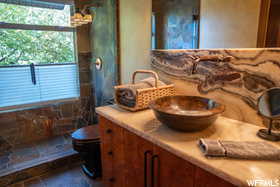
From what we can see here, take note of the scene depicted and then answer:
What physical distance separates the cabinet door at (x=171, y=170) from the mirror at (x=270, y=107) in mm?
463

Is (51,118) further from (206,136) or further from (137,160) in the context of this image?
(206,136)

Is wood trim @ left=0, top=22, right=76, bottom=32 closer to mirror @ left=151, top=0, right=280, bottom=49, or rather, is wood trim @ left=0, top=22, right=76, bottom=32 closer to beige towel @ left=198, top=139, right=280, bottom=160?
mirror @ left=151, top=0, right=280, bottom=49

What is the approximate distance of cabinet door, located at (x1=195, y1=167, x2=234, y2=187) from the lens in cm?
75

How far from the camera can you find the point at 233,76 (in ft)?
4.14

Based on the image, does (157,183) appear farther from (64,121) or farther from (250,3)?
(64,121)

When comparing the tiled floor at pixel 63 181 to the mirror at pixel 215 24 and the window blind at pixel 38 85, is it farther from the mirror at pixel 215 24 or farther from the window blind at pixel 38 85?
the mirror at pixel 215 24

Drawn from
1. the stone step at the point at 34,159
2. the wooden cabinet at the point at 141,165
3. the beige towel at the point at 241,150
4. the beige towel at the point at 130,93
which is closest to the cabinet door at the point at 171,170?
the wooden cabinet at the point at 141,165

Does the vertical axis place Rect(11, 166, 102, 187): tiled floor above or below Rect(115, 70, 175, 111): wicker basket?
below

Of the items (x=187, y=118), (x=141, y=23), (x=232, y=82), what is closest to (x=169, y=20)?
(x=141, y=23)

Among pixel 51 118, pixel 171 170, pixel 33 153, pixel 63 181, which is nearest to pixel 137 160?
pixel 171 170

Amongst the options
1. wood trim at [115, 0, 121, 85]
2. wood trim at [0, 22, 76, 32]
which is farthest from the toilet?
wood trim at [0, 22, 76, 32]

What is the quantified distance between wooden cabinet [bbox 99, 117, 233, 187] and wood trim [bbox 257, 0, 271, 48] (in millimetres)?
846

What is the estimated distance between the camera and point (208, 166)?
783mm

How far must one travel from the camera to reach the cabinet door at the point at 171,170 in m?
0.89
